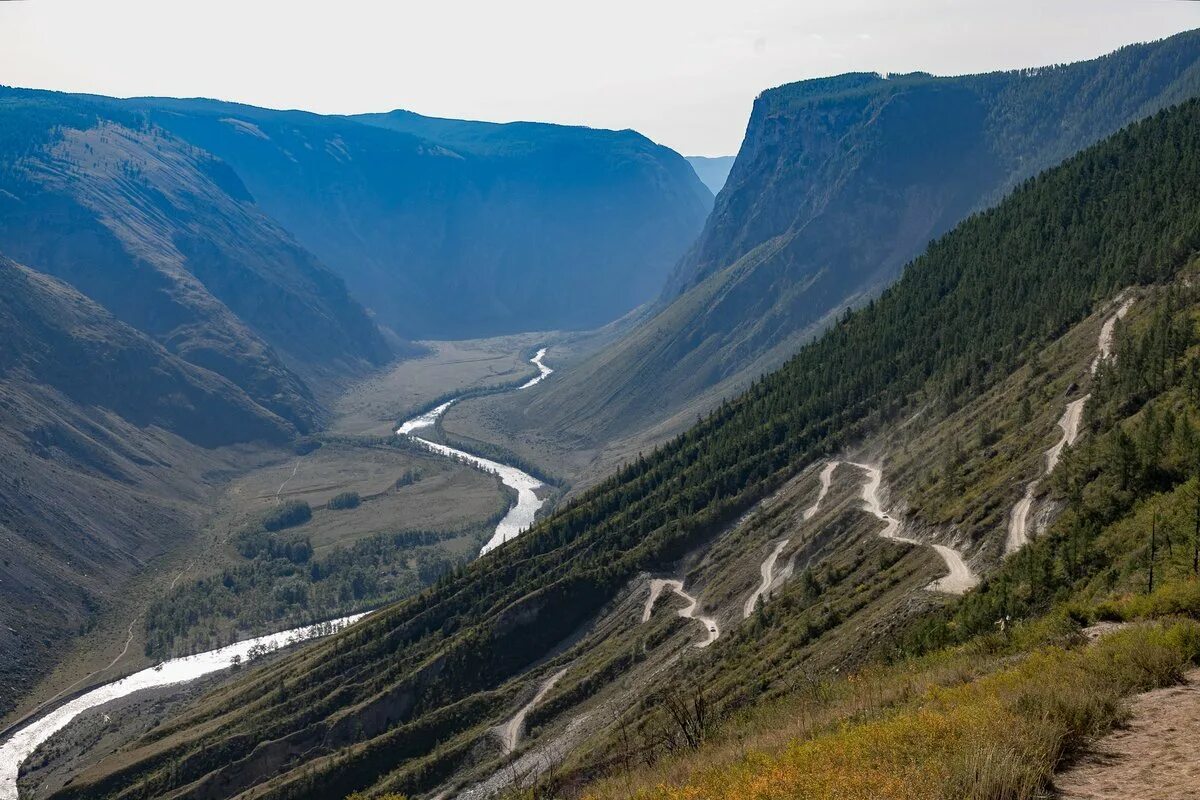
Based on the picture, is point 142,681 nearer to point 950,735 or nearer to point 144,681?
point 144,681

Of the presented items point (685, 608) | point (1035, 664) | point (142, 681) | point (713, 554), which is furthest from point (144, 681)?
point (1035, 664)

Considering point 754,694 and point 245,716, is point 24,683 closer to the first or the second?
point 245,716

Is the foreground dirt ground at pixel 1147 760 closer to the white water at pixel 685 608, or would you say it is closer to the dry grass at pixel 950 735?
the dry grass at pixel 950 735

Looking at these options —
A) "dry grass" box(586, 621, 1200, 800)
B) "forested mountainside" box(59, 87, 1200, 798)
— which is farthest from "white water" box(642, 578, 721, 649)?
"dry grass" box(586, 621, 1200, 800)

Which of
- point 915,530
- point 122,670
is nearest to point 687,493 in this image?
point 915,530

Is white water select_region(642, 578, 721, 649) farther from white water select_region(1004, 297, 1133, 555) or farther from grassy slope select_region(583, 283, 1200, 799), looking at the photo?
white water select_region(1004, 297, 1133, 555)

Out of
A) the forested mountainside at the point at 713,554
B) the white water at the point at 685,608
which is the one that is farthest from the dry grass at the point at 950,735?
the white water at the point at 685,608

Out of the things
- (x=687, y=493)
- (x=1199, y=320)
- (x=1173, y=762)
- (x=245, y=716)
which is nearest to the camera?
(x=1173, y=762)
